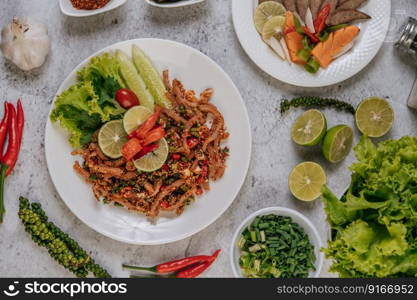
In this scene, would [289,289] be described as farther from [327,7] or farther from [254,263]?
[327,7]

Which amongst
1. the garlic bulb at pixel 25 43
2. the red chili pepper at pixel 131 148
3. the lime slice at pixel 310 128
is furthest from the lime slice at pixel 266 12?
the garlic bulb at pixel 25 43

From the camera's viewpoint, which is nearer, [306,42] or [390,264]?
[390,264]

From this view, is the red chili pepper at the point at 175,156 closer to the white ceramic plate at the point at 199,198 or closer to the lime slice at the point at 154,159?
the lime slice at the point at 154,159

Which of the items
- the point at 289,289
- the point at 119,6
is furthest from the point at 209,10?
the point at 289,289

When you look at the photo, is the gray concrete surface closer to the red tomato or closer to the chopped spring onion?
the chopped spring onion

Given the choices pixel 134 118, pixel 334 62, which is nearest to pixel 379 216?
pixel 334 62

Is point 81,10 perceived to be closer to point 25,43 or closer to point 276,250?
point 25,43

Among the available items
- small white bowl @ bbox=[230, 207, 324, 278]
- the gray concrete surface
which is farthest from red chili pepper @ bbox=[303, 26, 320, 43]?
small white bowl @ bbox=[230, 207, 324, 278]

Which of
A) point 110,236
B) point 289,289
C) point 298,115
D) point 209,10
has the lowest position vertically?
point 289,289
